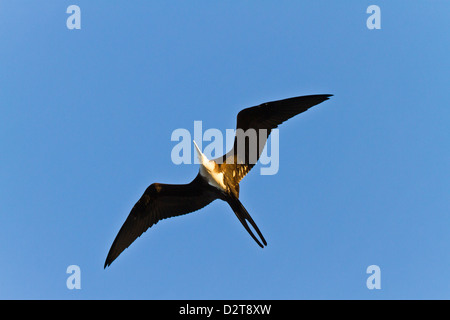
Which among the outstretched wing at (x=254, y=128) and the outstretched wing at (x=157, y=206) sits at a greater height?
the outstretched wing at (x=254, y=128)

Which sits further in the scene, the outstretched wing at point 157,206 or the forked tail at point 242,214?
the outstretched wing at point 157,206

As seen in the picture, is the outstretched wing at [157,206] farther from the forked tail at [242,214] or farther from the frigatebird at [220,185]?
the forked tail at [242,214]

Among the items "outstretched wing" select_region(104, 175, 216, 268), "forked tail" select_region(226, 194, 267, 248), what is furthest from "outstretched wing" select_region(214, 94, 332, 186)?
"outstretched wing" select_region(104, 175, 216, 268)

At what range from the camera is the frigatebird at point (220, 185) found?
8023mm

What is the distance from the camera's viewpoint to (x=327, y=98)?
793cm

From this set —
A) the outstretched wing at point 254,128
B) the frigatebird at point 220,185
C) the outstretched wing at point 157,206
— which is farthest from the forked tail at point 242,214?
the outstretched wing at point 157,206

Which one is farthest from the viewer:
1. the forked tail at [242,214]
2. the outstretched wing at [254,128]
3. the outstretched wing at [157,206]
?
the outstretched wing at [157,206]

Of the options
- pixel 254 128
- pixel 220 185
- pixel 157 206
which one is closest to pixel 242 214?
pixel 220 185

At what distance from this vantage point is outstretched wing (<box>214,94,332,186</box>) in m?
8.02

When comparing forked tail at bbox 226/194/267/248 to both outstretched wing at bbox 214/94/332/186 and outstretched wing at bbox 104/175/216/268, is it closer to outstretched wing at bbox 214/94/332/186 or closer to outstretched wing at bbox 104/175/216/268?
outstretched wing at bbox 214/94/332/186

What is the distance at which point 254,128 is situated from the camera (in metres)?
8.16

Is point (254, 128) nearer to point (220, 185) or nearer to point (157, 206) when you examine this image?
point (220, 185)

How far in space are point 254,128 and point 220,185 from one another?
104 centimetres
